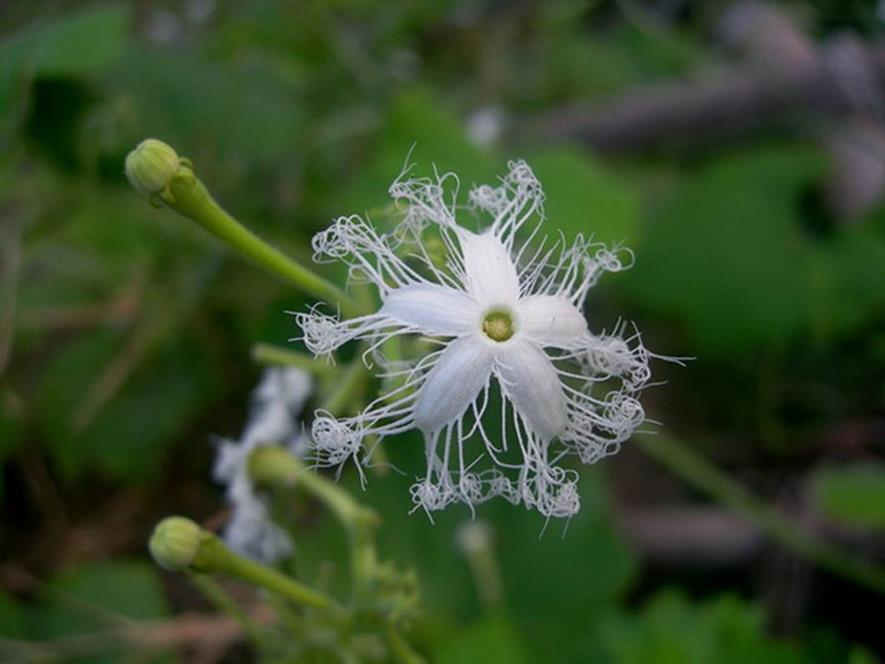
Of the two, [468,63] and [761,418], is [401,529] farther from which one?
[468,63]

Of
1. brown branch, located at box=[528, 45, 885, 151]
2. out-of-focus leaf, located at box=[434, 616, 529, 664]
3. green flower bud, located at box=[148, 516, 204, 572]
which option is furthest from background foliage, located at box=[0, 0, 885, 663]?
green flower bud, located at box=[148, 516, 204, 572]

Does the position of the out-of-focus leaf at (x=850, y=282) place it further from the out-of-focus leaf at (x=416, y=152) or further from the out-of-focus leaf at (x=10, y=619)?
the out-of-focus leaf at (x=10, y=619)

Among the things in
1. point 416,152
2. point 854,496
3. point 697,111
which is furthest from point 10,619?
point 697,111

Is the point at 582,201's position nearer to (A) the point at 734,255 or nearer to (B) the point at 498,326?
(A) the point at 734,255

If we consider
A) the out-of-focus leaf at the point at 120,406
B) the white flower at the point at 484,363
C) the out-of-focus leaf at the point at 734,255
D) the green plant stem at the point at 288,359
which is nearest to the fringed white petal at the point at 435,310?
the white flower at the point at 484,363

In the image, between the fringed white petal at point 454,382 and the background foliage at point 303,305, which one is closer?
the fringed white petal at point 454,382
